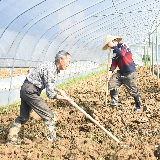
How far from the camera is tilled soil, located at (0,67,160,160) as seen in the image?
8.02ft

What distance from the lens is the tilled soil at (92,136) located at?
245cm

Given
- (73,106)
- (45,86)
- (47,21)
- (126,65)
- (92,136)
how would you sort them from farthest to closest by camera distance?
(47,21) < (73,106) < (126,65) < (92,136) < (45,86)

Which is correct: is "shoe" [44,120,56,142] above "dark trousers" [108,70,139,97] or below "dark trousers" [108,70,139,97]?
below

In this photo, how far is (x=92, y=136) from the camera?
10.4 feet

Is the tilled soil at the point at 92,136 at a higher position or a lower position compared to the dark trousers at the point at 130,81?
lower

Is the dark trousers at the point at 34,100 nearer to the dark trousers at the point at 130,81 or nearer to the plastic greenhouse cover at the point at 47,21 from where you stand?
the dark trousers at the point at 130,81

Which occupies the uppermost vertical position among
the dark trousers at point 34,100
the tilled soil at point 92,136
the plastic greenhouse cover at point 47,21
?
the plastic greenhouse cover at point 47,21

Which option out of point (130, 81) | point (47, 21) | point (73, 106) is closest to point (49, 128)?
point (73, 106)

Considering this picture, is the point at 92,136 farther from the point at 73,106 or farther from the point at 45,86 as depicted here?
the point at 73,106

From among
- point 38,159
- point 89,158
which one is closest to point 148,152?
point 89,158

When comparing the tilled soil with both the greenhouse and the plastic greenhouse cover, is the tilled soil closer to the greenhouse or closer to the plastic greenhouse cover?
the greenhouse

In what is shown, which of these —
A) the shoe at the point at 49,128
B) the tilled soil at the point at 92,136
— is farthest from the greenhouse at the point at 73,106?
the shoe at the point at 49,128

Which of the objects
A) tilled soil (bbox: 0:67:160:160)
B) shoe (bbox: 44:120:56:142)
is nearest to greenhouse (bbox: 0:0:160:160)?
tilled soil (bbox: 0:67:160:160)

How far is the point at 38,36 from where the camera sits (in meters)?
7.43
